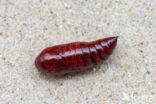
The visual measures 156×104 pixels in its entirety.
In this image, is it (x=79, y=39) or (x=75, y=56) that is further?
(x=79, y=39)

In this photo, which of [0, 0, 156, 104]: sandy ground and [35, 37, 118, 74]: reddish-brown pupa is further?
[0, 0, 156, 104]: sandy ground

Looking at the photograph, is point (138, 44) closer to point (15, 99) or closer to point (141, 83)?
point (141, 83)

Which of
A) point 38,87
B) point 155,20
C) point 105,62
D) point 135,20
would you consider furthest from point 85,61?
point 155,20

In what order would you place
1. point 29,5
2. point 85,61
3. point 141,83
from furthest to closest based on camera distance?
point 29,5
point 141,83
point 85,61
